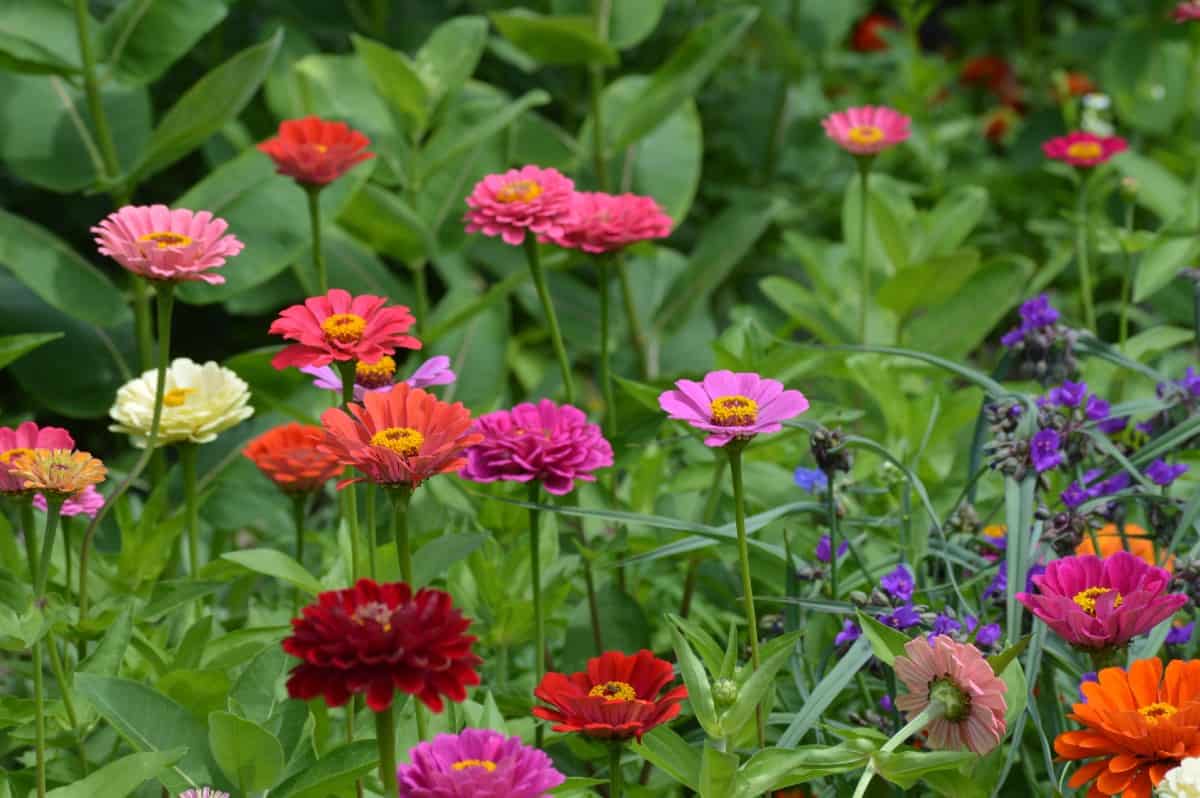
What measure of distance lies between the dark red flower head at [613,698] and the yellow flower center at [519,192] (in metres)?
0.38

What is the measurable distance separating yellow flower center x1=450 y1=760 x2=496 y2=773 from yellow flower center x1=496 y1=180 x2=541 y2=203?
505 millimetres

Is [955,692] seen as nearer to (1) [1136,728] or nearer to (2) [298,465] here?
(1) [1136,728]

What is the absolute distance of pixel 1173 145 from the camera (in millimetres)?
2463

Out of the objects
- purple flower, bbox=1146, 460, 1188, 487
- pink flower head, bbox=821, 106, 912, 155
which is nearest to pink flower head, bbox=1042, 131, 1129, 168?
pink flower head, bbox=821, 106, 912, 155

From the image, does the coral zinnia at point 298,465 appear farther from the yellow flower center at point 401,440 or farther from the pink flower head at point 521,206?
the yellow flower center at point 401,440

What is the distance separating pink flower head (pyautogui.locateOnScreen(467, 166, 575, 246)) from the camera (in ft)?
3.72

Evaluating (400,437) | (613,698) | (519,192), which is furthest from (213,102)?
(613,698)

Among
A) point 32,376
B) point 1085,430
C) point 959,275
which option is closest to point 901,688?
point 1085,430

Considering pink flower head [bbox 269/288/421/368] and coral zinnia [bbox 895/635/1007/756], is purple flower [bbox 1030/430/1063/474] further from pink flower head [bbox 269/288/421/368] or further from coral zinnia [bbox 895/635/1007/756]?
pink flower head [bbox 269/288/421/368]

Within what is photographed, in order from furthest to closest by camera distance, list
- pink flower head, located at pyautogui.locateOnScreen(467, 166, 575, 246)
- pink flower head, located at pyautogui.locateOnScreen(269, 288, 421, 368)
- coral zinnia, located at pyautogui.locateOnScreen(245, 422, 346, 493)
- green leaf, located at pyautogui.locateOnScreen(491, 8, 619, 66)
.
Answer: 1. green leaf, located at pyautogui.locateOnScreen(491, 8, 619, 66)
2. coral zinnia, located at pyautogui.locateOnScreen(245, 422, 346, 493)
3. pink flower head, located at pyautogui.locateOnScreen(467, 166, 575, 246)
4. pink flower head, located at pyautogui.locateOnScreen(269, 288, 421, 368)

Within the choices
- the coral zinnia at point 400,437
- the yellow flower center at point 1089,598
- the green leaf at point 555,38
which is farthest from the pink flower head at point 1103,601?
the green leaf at point 555,38

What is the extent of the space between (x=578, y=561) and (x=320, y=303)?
15.9 inches

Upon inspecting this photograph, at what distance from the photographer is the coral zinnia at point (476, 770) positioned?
727 mm

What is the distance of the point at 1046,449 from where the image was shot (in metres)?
1.08
